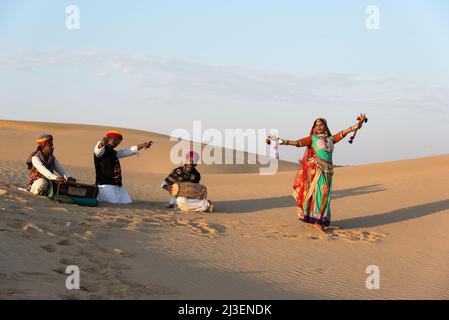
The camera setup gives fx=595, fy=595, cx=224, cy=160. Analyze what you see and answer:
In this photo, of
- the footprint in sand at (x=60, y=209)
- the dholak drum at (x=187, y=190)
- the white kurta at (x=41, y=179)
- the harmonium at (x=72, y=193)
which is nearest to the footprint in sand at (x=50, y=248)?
the footprint in sand at (x=60, y=209)

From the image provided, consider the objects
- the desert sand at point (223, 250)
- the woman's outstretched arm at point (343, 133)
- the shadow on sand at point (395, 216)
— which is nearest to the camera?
the desert sand at point (223, 250)

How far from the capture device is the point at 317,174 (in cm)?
1091

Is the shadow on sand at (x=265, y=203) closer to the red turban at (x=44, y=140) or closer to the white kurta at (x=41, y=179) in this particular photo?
the white kurta at (x=41, y=179)

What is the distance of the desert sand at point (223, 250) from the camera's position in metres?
6.39

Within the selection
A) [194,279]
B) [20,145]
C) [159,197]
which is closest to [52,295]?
[194,279]

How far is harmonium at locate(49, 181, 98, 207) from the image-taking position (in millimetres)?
10688

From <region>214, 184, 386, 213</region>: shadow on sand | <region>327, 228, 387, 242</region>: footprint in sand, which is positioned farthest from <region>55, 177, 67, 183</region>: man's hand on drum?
<region>327, 228, 387, 242</region>: footprint in sand

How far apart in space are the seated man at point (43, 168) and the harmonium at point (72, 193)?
5.0 inches

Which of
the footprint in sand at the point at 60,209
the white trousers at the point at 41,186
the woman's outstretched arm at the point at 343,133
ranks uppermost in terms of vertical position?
the woman's outstretched arm at the point at 343,133

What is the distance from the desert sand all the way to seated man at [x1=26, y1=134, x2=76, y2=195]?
0.30 m

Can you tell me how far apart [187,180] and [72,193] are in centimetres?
243

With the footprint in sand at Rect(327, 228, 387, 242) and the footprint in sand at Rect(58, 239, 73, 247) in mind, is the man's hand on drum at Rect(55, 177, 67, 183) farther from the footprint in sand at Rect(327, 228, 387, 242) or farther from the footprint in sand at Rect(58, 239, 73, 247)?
the footprint in sand at Rect(327, 228, 387, 242)

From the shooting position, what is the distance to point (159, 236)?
8883 millimetres

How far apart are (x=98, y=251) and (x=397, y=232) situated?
648cm
